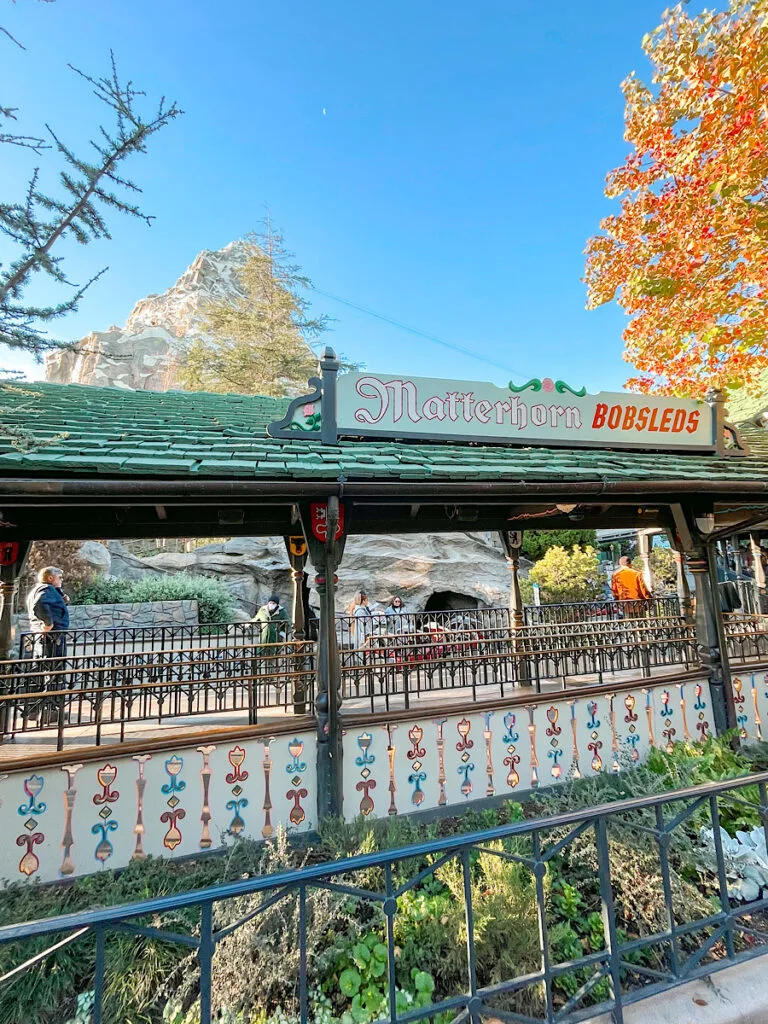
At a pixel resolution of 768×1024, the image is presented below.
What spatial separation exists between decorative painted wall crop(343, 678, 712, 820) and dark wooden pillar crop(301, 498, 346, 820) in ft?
0.55

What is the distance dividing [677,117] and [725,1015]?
28.3ft

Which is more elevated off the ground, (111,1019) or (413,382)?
(413,382)

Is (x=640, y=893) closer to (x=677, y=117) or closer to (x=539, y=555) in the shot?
(x=677, y=117)

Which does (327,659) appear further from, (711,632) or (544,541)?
(544,541)

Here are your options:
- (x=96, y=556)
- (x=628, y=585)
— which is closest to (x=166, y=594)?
(x=96, y=556)

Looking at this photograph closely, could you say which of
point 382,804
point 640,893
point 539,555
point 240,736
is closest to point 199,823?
point 240,736

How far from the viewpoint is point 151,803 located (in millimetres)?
3773

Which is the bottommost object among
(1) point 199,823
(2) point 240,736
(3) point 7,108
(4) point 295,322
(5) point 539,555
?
(1) point 199,823

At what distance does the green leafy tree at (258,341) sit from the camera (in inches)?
802

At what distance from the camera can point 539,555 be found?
66.8 ft

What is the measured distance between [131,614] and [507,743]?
42.0ft

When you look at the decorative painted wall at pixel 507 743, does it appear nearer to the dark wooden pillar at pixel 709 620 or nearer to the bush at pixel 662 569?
the dark wooden pillar at pixel 709 620

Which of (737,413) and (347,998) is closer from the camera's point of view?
(347,998)

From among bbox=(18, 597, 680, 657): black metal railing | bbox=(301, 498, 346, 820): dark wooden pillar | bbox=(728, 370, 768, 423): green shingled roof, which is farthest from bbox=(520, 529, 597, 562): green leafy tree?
bbox=(301, 498, 346, 820): dark wooden pillar
